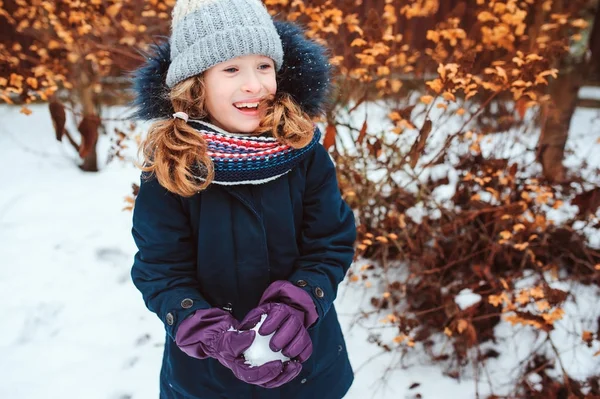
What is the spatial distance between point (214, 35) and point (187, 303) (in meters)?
0.73

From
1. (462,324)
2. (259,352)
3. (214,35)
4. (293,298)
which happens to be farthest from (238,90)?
(462,324)

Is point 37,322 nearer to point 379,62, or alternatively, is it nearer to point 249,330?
point 249,330

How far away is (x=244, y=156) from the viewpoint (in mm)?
1238

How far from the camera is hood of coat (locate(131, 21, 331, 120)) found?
4.54 ft

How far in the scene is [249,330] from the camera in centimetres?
119

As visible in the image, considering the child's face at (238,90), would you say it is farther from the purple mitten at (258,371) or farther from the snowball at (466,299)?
the snowball at (466,299)

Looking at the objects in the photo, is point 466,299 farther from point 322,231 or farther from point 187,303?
point 187,303

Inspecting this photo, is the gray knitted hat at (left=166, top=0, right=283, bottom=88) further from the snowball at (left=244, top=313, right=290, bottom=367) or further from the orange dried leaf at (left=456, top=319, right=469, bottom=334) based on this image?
the orange dried leaf at (left=456, top=319, right=469, bottom=334)

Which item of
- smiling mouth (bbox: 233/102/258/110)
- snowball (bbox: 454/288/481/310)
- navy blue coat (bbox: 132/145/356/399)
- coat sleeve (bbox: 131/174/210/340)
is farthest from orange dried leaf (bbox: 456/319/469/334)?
smiling mouth (bbox: 233/102/258/110)

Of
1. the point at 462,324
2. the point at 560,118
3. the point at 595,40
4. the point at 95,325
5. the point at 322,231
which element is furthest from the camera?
the point at 595,40

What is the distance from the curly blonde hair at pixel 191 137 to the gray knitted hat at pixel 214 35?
65 mm

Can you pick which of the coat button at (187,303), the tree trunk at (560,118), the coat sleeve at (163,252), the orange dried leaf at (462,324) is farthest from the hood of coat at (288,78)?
the tree trunk at (560,118)

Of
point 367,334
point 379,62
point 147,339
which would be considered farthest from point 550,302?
point 147,339

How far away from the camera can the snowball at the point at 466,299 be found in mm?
2377
